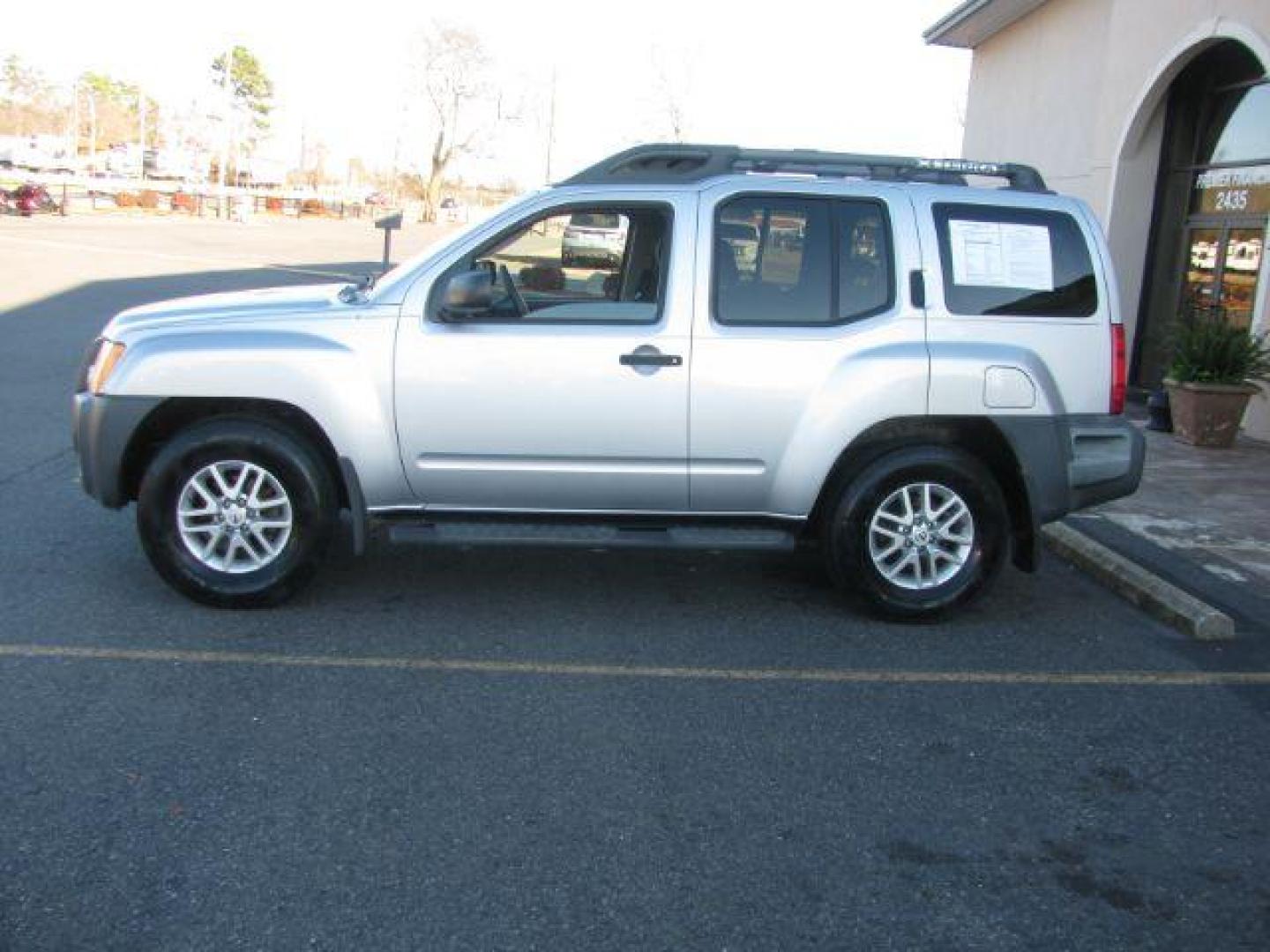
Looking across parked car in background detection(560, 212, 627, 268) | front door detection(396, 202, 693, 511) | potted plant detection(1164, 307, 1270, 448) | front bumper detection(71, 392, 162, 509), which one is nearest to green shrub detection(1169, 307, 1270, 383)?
potted plant detection(1164, 307, 1270, 448)

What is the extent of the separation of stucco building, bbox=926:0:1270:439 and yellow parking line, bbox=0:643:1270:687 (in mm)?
7217

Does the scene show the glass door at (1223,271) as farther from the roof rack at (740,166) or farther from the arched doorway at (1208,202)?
the roof rack at (740,166)

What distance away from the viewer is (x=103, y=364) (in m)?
5.68

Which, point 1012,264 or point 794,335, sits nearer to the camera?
point 794,335

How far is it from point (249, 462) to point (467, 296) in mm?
1232

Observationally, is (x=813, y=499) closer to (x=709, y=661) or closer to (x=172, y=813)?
(x=709, y=661)

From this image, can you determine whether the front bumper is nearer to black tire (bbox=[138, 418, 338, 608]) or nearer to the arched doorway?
black tire (bbox=[138, 418, 338, 608])

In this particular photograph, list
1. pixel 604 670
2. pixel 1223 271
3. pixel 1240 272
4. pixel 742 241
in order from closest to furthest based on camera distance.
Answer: pixel 604 670 < pixel 742 241 < pixel 1240 272 < pixel 1223 271

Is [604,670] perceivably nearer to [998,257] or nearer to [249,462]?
[249,462]

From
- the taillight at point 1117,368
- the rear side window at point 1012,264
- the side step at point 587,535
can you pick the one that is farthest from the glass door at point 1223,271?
the side step at point 587,535

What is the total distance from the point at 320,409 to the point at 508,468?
34.8 inches

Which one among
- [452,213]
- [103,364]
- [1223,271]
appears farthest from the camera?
[452,213]

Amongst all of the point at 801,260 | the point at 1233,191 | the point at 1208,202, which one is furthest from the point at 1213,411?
the point at 801,260

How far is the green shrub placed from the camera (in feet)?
35.4
